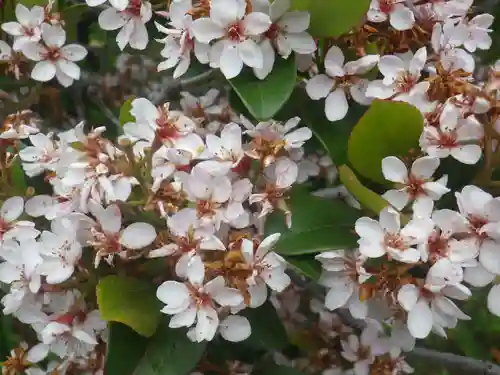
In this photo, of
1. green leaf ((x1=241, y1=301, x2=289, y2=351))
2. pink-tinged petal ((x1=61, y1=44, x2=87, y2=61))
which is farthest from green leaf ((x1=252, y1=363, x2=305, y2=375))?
pink-tinged petal ((x1=61, y1=44, x2=87, y2=61))

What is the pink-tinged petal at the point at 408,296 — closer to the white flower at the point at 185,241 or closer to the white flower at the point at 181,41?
the white flower at the point at 185,241

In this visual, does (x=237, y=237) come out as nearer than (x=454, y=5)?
Yes

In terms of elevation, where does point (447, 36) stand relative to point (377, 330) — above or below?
above

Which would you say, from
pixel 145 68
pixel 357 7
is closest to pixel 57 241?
pixel 357 7

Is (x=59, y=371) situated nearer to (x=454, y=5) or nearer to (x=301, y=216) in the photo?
(x=301, y=216)

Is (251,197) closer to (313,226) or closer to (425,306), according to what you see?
(313,226)
